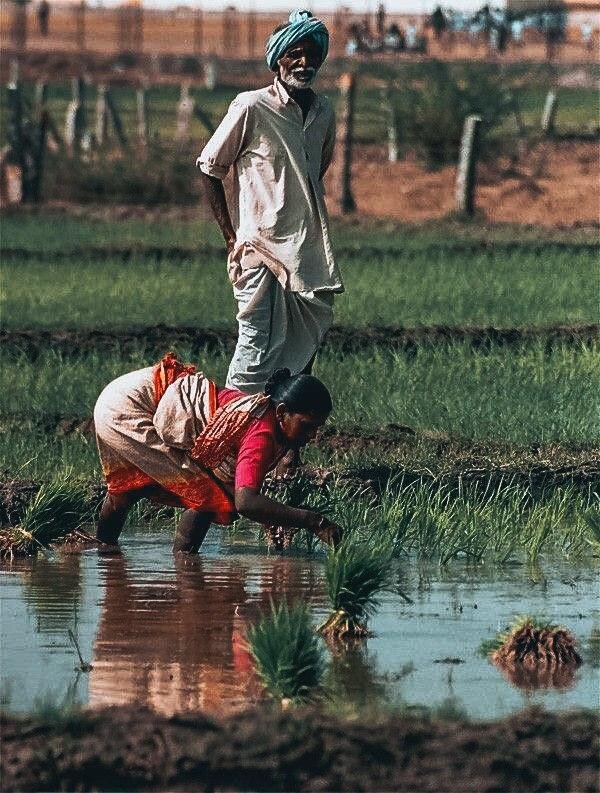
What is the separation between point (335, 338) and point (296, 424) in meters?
6.35

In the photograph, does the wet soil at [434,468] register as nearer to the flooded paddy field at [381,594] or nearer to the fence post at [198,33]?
the flooded paddy field at [381,594]

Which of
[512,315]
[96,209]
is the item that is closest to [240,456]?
[512,315]

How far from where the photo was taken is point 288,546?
24.3 feet

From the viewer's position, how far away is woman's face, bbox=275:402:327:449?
6461 mm

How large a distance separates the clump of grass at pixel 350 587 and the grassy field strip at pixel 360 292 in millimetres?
7841

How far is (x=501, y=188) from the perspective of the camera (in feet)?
93.5

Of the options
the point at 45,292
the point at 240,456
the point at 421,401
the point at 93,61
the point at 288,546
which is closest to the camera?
the point at 240,456

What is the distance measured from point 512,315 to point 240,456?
7955mm

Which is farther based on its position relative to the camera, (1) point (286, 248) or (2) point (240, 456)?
(1) point (286, 248)

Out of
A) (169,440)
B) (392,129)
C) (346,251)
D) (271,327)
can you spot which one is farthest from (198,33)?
(169,440)

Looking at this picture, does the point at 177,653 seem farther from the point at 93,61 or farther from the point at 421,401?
the point at 93,61

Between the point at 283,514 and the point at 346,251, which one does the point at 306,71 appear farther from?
the point at 346,251

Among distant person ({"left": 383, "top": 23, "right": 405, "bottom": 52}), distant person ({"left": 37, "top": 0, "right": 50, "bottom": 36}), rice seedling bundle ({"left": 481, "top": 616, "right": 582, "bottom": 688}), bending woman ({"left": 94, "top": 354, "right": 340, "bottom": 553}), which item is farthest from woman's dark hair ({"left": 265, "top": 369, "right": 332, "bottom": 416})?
distant person ({"left": 37, "top": 0, "right": 50, "bottom": 36})

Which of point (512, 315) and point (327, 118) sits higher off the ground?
point (327, 118)
